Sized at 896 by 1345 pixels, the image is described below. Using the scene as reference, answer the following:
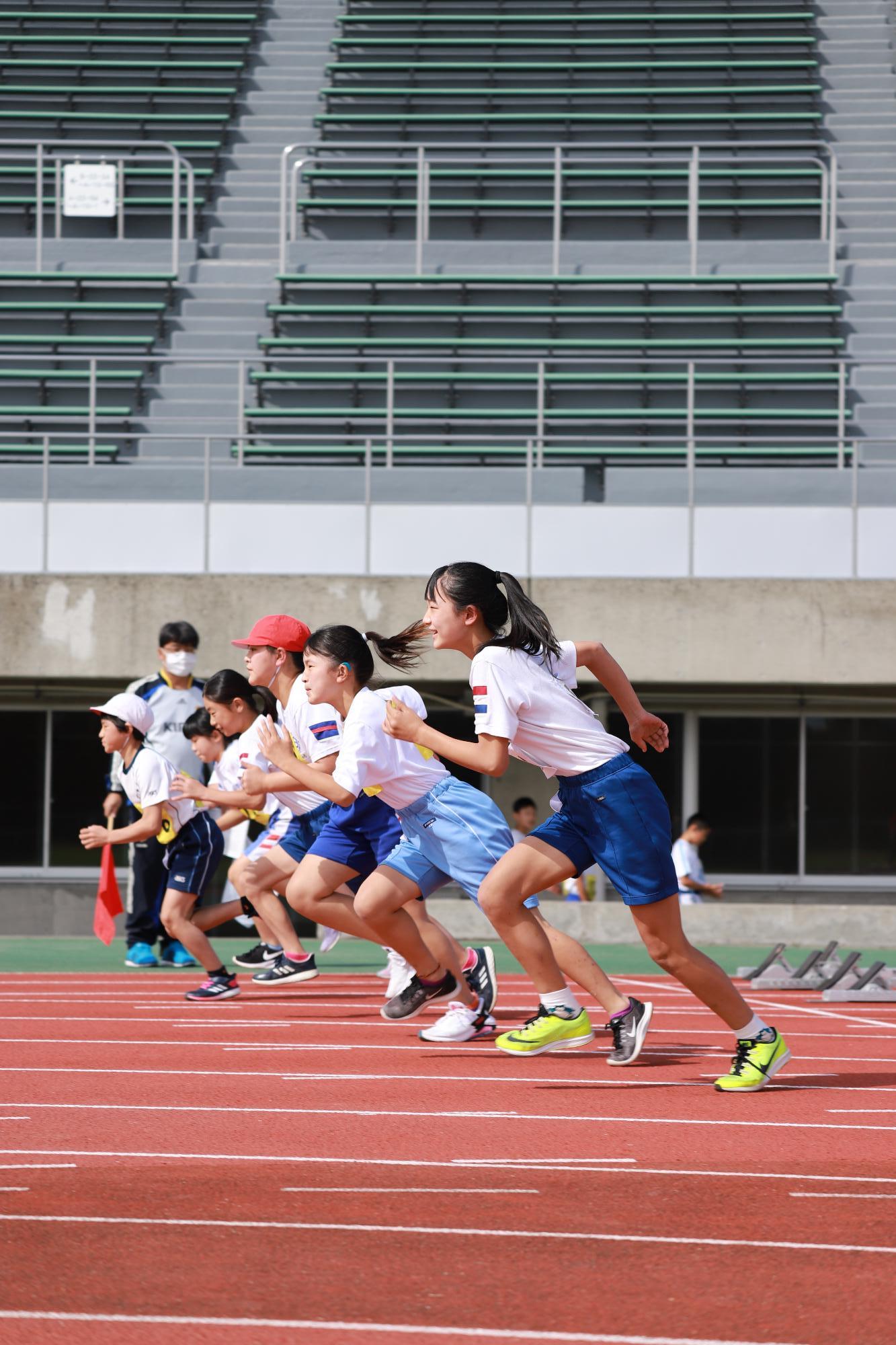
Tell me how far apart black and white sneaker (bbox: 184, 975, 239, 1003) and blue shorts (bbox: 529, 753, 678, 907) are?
12.2ft

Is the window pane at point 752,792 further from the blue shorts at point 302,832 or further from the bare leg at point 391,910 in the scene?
Answer: the bare leg at point 391,910

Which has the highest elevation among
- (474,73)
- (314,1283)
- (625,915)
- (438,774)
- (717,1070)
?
(474,73)

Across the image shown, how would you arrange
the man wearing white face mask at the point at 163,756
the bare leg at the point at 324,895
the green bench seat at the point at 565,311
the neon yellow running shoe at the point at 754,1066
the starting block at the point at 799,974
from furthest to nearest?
1. the green bench seat at the point at 565,311
2. the man wearing white face mask at the point at 163,756
3. the starting block at the point at 799,974
4. the bare leg at the point at 324,895
5. the neon yellow running shoe at the point at 754,1066

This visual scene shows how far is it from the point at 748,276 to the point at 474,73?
301 inches

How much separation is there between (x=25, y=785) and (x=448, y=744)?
1370 centimetres

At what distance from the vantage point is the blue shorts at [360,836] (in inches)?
334

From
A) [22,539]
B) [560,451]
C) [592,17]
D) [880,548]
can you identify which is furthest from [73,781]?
[592,17]

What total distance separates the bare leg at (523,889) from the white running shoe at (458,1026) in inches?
43.3

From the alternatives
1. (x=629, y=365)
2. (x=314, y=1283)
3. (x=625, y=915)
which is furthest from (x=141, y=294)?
(x=314, y=1283)

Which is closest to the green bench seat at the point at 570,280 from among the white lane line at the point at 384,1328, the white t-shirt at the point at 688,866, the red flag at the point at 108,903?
the white t-shirt at the point at 688,866

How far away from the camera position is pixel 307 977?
10367 mm

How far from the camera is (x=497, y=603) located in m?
6.43

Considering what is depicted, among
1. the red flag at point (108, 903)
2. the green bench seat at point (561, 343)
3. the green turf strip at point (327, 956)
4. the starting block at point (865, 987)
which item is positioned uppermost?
the green bench seat at point (561, 343)

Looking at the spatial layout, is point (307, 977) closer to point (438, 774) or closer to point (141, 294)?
point (438, 774)
